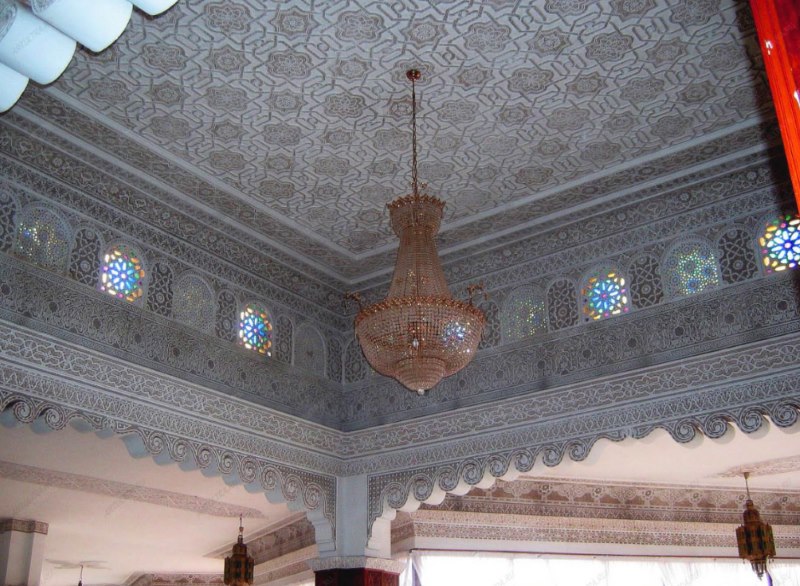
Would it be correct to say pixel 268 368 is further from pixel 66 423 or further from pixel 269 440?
pixel 66 423

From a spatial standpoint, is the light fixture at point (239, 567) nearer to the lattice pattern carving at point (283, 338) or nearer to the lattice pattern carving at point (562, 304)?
the lattice pattern carving at point (283, 338)

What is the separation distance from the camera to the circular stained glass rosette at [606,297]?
496 cm

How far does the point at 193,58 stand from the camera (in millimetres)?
3914

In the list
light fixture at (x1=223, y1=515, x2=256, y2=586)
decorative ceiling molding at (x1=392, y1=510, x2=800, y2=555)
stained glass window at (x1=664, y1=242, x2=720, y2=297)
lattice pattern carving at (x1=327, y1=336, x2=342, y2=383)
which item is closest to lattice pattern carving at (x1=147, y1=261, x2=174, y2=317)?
lattice pattern carving at (x1=327, y1=336, x2=342, y2=383)

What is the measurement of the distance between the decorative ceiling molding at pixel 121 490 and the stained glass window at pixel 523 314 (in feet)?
9.90

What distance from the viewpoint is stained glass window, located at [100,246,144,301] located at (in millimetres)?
4645

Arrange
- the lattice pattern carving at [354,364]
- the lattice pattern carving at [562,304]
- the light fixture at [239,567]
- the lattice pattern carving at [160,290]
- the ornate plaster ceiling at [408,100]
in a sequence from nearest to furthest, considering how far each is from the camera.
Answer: the ornate plaster ceiling at [408,100] → the lattice pattern carving at [160,290] → the lattice pattern carving at [562,304] → the lattice pattern carving at [354,364] → the light fixture at [239,567]

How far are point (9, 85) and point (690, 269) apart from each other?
3412 mm

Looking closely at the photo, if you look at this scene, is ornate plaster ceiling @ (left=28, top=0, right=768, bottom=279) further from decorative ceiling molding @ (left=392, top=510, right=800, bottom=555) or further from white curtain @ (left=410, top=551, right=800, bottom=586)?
white curtain @ (left=410, top=551, right=800, bottom=586)

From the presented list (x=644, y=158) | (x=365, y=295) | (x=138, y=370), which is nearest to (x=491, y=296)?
(x=365, y=295)

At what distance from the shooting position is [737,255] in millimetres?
4637

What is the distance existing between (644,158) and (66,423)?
3.17 m

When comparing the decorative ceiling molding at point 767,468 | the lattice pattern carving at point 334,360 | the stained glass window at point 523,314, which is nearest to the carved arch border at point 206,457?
the lattice pattern carving at point 334,360

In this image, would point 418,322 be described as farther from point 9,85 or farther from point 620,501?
point 620,501
